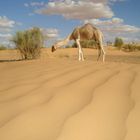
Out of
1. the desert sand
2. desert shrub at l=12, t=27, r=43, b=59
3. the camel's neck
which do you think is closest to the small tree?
desert shrub at l=12, t=27, r=43, b=59

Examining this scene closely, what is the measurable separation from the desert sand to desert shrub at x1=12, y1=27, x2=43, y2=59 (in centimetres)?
1011

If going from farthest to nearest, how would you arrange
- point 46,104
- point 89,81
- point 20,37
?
point 20,37 → point 89,81 → point 46,104

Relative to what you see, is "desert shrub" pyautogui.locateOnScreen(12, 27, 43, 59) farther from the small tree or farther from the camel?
the small tree

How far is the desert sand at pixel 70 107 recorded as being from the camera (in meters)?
3.23

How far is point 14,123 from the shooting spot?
3.35 meters

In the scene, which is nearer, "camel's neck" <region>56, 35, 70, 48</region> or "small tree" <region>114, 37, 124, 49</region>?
"camel's neck" <region>56, 35, 70, 48</region>

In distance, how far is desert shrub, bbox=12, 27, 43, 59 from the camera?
15.6 meters

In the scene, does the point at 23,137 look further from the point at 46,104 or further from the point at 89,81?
the point at 89,81

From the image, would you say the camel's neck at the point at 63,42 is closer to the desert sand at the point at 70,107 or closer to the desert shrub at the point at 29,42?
the desert shrub at the point at 29,42

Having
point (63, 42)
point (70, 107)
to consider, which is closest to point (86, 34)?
point (63, 42)

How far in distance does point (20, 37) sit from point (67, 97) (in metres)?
12.9

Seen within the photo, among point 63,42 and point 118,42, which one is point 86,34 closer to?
point 63,42

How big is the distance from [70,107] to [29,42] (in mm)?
12437

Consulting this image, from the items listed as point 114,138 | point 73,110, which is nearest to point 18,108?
point 73,110
